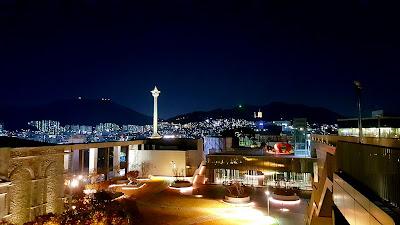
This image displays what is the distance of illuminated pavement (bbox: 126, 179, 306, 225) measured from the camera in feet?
58.2

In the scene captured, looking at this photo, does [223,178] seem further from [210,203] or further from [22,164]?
[22,164]

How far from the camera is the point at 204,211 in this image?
1983 centimetres

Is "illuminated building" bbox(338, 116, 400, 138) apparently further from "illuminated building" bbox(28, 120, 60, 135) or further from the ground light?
"illuminated building" bbox(28, 120, 60, 135)

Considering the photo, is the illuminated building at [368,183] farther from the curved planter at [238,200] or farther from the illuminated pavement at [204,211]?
the curved planter at [238,200]

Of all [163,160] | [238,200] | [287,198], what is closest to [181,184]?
[163,160]

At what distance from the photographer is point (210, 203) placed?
22.1 meters

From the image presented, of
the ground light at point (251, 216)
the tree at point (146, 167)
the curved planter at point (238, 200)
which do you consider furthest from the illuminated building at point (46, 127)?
the ground light at point (251, 216)

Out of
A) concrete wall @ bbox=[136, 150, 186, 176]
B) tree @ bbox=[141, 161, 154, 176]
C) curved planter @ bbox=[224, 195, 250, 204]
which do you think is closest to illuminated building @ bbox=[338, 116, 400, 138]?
curved planter @ bbox=[224, 195, 250, 204]

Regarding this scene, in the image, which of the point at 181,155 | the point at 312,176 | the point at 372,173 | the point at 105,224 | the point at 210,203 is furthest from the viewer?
the point at 181,155

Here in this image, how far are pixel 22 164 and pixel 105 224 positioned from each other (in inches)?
210

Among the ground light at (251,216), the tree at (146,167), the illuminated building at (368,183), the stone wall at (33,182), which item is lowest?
the ground light at (251,216)

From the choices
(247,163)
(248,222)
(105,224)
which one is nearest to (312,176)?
(247,163)

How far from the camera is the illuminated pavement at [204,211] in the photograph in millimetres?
17750

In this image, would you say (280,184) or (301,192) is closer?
(301,192)
